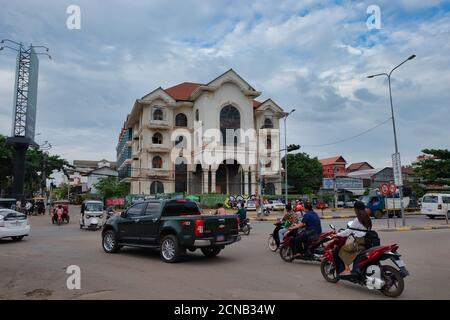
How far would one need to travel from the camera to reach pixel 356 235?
7.32 metres

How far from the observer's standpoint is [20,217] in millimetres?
16438

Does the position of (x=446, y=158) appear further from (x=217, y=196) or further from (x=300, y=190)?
(x=300, y=190)

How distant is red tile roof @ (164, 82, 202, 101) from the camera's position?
177ft

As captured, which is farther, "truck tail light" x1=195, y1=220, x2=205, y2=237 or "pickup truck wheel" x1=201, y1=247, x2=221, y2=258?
"pickup truck wheel" x1=201, y1=247, x2=221, y2=258

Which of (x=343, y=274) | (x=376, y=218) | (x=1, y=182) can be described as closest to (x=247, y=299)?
(x=343, y=274)

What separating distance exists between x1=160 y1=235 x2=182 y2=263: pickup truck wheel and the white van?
27527 millimetres

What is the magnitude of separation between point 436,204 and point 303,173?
40469 millimetres

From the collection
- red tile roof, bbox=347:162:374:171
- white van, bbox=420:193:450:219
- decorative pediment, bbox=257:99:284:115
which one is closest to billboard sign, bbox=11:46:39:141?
decorative pediment, bbox=257:99:284:115

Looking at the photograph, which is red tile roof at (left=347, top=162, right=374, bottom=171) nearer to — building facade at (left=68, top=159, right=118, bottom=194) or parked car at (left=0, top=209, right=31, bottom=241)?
building facade at (left=68, top=159, right=118, bottom=194)

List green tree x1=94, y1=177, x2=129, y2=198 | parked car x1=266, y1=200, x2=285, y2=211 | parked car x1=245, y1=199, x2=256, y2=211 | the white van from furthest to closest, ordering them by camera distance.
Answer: green tree x1=94, y1=177, x2=129, y2=198, parked car x1=266, y1=200, x2=285, y2=211, parked car x1=245, y1=199, x2=256, y2=211, the white van

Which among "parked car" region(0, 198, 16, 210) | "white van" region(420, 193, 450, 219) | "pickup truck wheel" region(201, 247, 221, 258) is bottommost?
"pickup truck wheel" region(201, 247, 221, 258)

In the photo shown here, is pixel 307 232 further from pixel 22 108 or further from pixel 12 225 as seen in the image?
pixel 22 108

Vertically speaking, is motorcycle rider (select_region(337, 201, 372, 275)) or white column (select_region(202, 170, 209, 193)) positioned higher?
white column (select_region(202, 170, 209, 193))

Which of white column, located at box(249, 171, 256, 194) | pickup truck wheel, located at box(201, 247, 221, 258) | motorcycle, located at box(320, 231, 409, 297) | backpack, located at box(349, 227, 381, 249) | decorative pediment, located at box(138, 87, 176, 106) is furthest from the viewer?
white column, located at box(249, 171, 256, 194)
